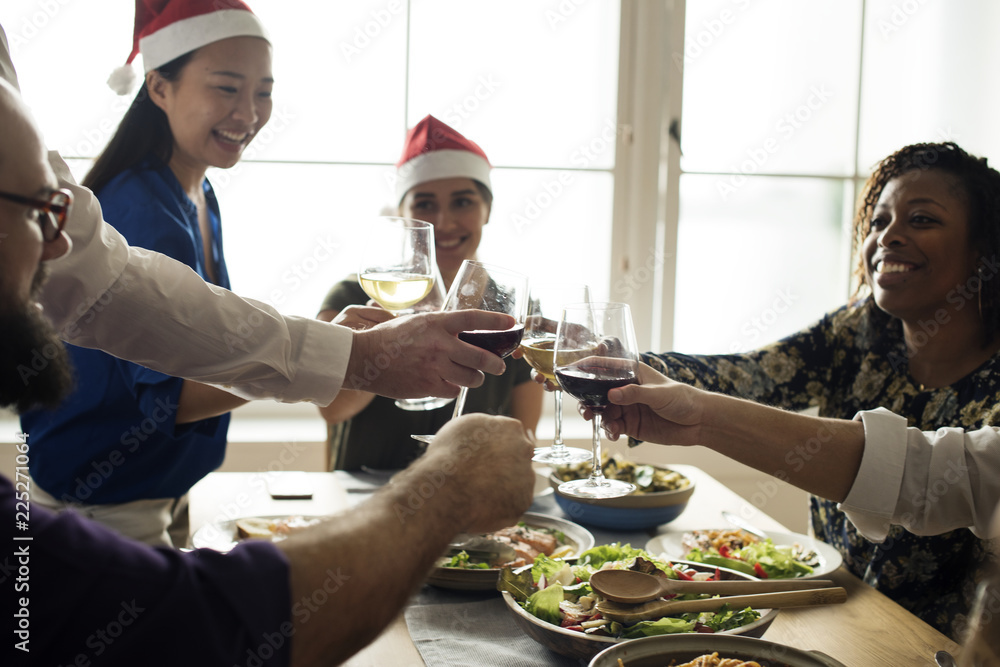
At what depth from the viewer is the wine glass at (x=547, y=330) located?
4.21 feet

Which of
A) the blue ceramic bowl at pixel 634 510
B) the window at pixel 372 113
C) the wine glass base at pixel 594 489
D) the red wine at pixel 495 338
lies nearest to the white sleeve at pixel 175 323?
the red wine at pixel 495 338

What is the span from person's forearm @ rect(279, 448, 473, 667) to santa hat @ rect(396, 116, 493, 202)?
1850 mm

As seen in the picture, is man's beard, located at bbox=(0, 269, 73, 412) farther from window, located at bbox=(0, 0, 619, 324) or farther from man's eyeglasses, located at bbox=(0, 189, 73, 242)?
window, located at bbox=(0, 0, 619, 324)

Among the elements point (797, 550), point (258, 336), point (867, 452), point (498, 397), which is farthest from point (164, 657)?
point (498, 397)

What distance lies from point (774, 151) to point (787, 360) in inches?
73.0

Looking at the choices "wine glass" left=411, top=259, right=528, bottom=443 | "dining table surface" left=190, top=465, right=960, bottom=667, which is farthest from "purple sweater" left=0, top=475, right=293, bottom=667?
"wine glass" left=411, top=259, right=528, bottom=443

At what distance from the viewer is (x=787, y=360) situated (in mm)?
2014

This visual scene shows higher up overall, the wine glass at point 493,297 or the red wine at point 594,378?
the wine glass at point 493,297

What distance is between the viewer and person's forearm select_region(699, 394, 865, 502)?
1.41 meters

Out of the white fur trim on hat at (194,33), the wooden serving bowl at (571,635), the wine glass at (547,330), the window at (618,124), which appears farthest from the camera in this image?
the window at (618,124)

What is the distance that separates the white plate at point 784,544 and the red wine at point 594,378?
392 mm

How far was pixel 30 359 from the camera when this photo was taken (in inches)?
31.5

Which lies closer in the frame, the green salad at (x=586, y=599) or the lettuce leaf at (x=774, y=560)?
the green salad at (x=586, y=599)

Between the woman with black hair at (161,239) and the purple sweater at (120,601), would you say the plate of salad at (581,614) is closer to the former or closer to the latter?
the purple sweater at (120,601)
